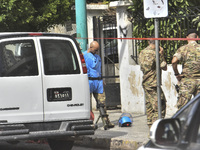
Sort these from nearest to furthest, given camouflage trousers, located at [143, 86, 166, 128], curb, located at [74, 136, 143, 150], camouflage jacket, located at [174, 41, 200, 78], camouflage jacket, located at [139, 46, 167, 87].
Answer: camouflage jacket, located at [174, 41, 200, 78] → curb, located at [74, 136, 143, 150] → camouflage jacket, located at [139, 46, 167, 87] → camouflage trousers, located at [143, 86, 166, 128]

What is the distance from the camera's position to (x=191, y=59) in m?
9.06

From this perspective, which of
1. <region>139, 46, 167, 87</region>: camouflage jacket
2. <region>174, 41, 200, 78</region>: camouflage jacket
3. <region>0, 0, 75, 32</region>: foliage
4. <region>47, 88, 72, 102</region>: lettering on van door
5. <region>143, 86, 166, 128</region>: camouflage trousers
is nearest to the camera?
<region>47, 88, 72, 102</region>: lettering on van door

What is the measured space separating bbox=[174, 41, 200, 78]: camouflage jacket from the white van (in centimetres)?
168

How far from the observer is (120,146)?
9.55 m

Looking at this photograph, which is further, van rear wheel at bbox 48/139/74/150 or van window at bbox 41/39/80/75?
van rear wheel at bbox 48/139/74/150

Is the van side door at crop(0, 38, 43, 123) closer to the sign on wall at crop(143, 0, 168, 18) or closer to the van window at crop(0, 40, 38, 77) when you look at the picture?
the van window at crop(0, 40, 38, 77)

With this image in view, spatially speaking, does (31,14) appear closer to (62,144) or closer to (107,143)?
(107,143)

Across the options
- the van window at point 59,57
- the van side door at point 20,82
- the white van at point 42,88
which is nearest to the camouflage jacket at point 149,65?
the white van at point 42,88

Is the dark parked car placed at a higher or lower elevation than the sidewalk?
higher

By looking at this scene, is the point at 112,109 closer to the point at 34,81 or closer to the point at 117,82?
the point at 117,82

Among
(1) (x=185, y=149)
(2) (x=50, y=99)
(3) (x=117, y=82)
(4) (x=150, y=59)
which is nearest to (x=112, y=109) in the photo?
(3) (x=117, y=82)

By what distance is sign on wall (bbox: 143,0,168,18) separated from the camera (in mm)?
8727

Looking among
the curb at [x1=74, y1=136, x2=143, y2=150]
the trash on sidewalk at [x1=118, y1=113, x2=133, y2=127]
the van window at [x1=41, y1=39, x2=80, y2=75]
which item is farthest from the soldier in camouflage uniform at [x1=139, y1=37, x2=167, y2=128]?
the van window at [x1=41, y1=39, x2=80, y2=75]

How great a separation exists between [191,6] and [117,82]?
12.1ft
